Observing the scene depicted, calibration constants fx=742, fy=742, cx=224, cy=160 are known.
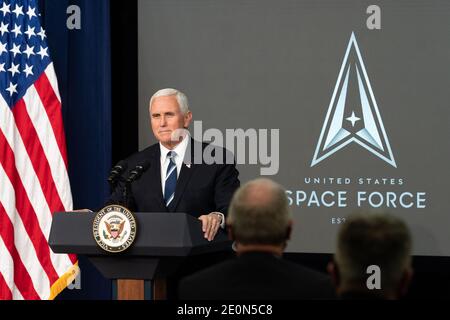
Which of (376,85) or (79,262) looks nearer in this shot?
(376,85)

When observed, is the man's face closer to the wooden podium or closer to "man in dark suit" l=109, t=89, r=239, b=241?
"man in dark suit" l=109, t=89, r=239, b=241

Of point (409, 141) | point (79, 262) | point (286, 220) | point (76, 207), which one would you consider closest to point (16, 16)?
point (76, 207)

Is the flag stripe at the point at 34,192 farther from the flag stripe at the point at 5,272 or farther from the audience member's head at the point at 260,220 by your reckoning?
the audience member's head at the point at 260,220

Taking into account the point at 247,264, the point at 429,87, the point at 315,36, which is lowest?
the point at 247,264

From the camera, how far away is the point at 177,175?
4109 mm

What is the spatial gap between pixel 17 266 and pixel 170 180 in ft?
6.10

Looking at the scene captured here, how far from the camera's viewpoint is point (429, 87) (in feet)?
17.7

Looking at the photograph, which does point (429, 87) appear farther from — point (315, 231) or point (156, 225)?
point (156, 225)

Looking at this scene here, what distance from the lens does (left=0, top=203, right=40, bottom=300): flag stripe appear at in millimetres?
5277

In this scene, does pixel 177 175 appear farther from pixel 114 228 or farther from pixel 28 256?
pixel 28 256

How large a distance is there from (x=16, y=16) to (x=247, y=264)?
4.22m

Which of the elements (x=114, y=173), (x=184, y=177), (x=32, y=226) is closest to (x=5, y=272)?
(x=32, y=226)

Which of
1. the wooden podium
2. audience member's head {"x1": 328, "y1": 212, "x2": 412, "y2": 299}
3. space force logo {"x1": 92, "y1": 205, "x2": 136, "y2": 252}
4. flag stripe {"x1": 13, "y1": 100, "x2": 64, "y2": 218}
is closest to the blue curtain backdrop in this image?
flag stripe {"x1": 13, "y1": 100, "x2": 64, "y2": 218}

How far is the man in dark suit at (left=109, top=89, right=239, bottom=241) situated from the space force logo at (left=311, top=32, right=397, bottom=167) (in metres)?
1.59
